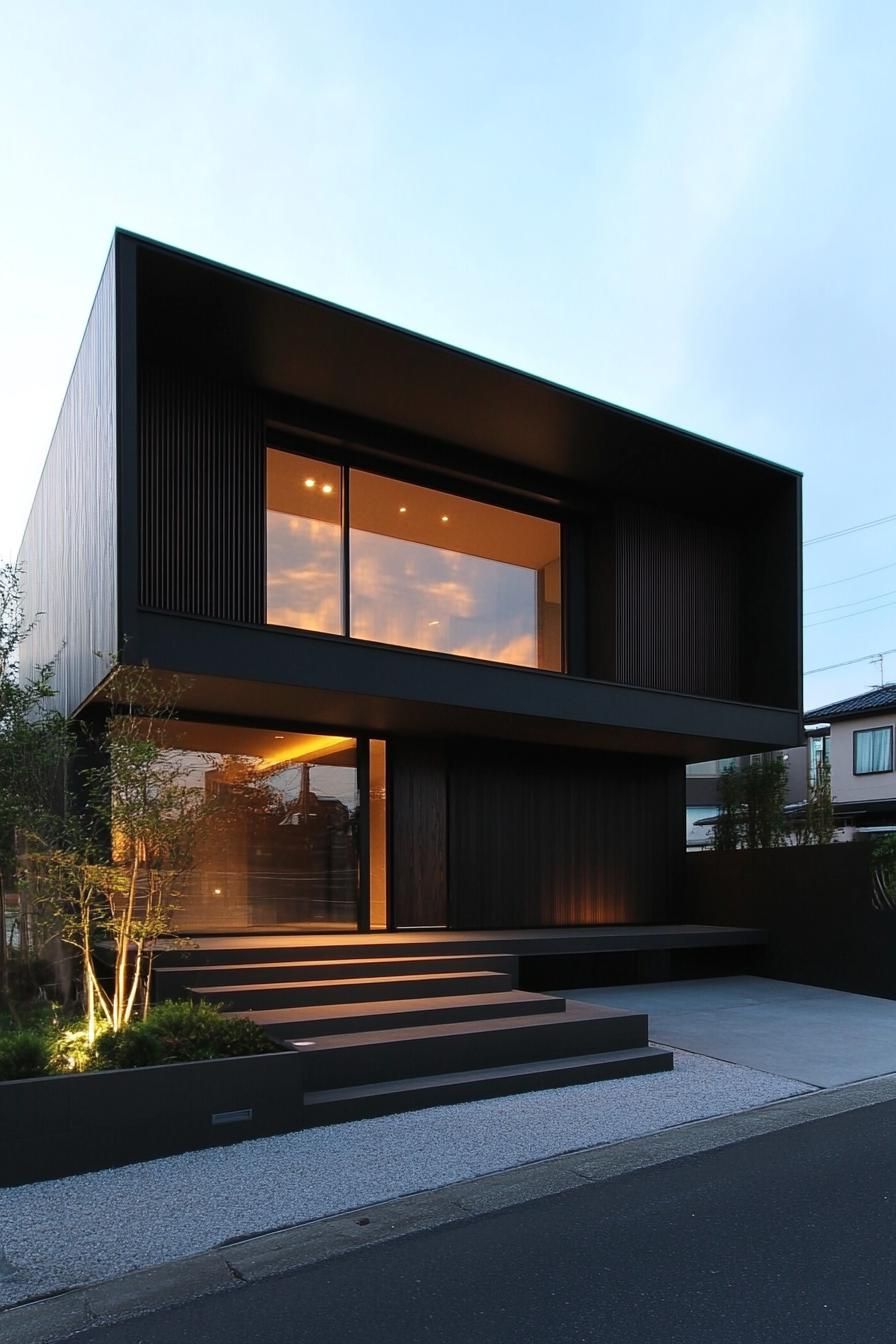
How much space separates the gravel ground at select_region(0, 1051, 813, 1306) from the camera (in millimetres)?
3973

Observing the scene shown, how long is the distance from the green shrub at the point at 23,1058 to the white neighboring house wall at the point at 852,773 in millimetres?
25915

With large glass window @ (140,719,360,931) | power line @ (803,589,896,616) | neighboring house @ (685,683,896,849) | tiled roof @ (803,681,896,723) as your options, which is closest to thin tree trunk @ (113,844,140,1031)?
large glass window @ (140,719,360,931)

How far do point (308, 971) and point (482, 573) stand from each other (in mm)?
5598

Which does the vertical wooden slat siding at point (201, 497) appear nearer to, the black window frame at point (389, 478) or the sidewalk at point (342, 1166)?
the black window frame at point (389, 478)

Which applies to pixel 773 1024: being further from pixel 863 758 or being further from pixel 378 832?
pixel 863 758

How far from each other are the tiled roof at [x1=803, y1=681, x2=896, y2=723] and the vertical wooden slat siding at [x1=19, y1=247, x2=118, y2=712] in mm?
23909

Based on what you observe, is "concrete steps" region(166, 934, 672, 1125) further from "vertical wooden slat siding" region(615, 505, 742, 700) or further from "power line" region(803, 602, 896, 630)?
"power line" region(803, 602, 896, 630)

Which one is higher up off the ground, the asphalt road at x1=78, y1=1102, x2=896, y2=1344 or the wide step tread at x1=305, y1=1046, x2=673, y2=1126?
the asphalt road at x1=78, y1=1102, x2=896, y2=1344

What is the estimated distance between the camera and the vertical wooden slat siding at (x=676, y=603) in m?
12.4

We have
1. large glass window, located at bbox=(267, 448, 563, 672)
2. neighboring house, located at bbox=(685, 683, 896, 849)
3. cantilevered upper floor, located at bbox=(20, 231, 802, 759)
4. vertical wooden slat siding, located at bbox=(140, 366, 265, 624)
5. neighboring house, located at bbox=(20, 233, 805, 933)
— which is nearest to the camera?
cantilevered upper floor, located at bbox=(20, 231, 802, 759)

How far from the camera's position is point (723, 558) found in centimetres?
1325

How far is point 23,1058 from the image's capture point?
496cm

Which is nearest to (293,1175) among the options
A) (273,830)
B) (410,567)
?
(273,830)

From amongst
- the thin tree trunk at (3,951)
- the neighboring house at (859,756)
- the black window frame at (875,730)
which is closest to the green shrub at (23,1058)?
the thin tree trunk at (3,951)
